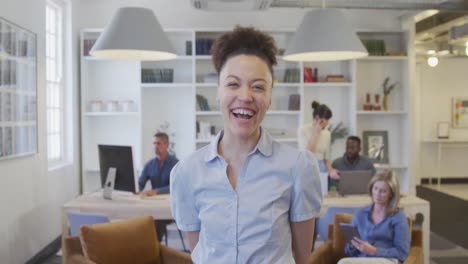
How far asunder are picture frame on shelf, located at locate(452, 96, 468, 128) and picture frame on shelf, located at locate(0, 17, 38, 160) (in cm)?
961

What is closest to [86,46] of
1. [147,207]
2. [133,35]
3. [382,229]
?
[133,35]

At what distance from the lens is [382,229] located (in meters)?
3.57

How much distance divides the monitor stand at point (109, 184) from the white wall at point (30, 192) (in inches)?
34.0

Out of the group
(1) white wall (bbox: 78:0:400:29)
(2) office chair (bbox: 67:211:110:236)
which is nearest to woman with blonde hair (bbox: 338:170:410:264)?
(2) office chair (bbox: 67:211:110:236)

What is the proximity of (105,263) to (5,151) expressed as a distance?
5.65 feet

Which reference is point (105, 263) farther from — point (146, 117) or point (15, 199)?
point (146, 117)

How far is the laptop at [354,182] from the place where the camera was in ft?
15.8

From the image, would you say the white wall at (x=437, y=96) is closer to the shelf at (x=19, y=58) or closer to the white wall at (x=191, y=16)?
the white wall at (x=191, y=16)

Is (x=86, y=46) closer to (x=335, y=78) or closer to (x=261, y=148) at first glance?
(x=335, y=78)

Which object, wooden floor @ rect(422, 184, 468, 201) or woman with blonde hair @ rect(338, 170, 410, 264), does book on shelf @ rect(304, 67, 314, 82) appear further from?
wooden floor @ rect(422, 184, 468, 201)

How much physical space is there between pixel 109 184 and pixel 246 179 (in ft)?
11.8

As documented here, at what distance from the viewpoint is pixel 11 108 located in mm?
4699

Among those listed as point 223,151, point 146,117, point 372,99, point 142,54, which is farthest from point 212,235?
point 372,99

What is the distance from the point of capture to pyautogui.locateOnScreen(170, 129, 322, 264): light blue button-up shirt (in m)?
1.32
